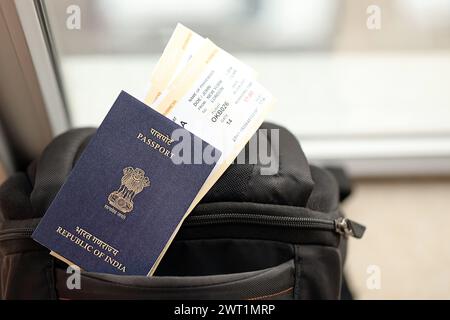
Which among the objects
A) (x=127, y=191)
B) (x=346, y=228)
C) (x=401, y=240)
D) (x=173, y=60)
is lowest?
(x=401, y=240)

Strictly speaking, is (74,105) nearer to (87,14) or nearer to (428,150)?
(87,14)

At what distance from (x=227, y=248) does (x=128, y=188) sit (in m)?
0.15

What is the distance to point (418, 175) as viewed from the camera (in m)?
1.04

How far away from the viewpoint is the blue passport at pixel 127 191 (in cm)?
61

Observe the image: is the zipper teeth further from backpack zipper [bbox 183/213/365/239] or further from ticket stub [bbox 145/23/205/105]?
ticket stub [bbox 145/23/205/105]

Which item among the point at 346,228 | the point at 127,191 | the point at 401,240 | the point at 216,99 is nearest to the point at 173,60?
the point at 216,99

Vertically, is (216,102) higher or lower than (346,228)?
higher

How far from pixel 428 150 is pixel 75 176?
0.72 meters

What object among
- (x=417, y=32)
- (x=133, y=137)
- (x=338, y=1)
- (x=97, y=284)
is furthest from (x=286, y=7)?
(x=97, y=284)

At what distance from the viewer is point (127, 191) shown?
24.1 inches

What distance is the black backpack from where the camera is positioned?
612 millimetres

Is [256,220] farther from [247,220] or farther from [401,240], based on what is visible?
[401,240]

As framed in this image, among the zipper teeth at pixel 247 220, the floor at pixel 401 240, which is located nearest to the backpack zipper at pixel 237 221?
the zipper teeth at pixel 247 220

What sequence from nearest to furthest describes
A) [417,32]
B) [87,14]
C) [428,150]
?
1. [87,14]
2. [417,32]
3. [428,150]
